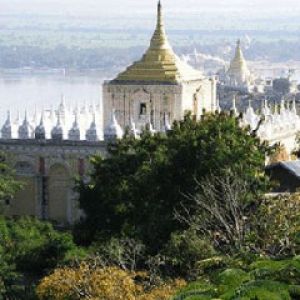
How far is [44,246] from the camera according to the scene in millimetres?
25516

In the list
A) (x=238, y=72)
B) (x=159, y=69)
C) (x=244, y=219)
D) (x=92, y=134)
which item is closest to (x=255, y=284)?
(x=244, y=219)

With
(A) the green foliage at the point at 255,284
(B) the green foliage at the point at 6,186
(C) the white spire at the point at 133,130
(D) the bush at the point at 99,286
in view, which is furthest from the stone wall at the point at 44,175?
(A) the green foliage at the point at 255,284

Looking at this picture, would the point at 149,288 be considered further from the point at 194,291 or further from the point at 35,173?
the point at 35,173

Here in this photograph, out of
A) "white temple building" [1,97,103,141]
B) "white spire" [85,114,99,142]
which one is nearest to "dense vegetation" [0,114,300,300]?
"white spire" [85,114,99,142]

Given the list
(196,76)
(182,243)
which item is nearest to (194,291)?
(182,243)

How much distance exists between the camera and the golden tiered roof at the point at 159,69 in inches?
1471

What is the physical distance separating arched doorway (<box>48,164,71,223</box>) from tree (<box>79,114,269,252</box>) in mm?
7059

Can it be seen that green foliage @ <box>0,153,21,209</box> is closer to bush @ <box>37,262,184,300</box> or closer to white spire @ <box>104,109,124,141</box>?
white spire @ <box>104,109,124,141</box>

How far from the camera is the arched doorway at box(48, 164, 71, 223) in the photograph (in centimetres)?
3509

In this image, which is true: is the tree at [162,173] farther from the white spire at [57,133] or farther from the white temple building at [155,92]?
the white temple building at [155,92]

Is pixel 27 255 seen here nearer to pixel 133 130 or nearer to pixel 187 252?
pixel 187 252

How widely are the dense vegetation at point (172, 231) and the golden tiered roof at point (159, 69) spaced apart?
8.16 m

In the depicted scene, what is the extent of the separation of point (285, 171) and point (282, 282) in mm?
12651

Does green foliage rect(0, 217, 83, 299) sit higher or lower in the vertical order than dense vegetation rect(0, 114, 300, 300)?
lower
